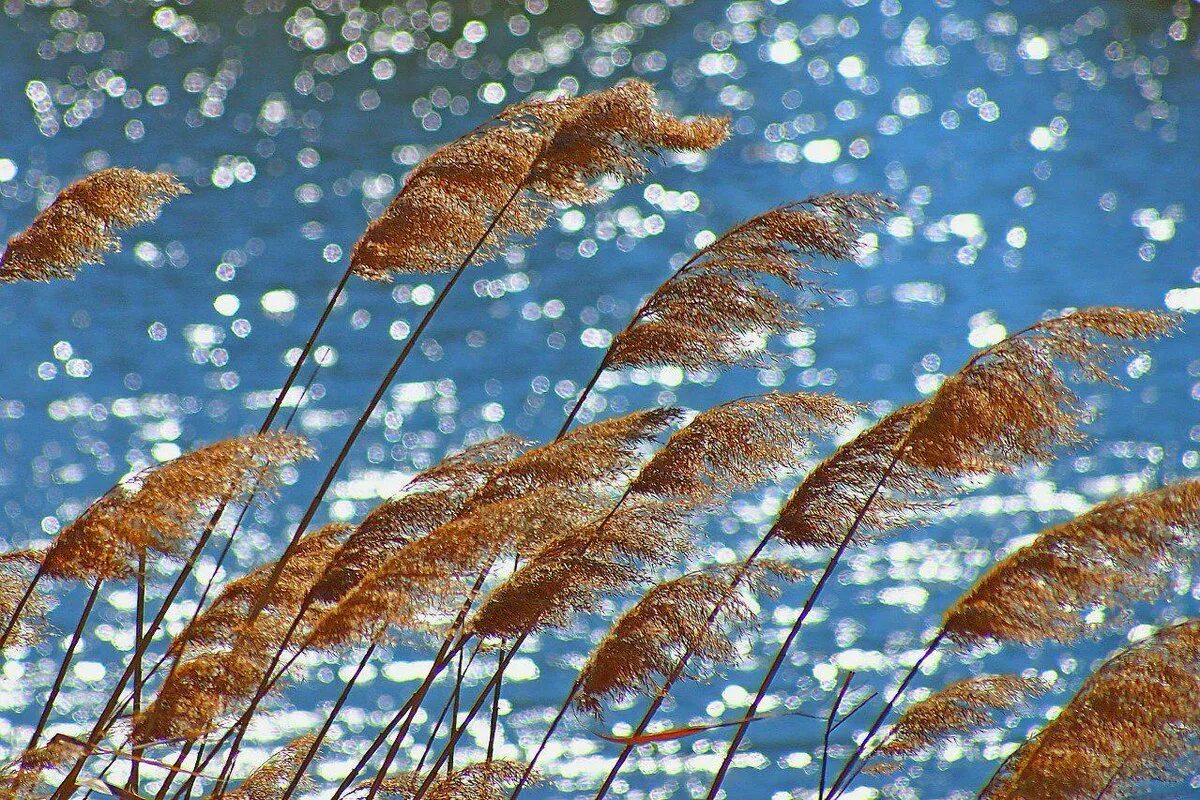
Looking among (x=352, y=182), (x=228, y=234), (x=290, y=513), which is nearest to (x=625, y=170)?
(x=290, y=513)

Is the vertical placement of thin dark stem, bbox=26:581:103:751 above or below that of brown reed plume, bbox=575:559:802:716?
above

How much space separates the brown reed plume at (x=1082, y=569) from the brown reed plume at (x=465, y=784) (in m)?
1.15

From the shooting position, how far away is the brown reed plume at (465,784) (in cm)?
321

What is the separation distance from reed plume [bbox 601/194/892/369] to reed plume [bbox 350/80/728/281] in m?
0.26

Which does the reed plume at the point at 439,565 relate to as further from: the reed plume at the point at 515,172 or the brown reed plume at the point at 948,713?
the brown reed plume at the point at 948,713

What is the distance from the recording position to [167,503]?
2.61 m

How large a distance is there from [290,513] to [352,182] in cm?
865

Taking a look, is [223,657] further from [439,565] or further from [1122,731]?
[1122,731]

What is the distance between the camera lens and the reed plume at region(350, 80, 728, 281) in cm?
322

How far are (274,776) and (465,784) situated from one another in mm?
653

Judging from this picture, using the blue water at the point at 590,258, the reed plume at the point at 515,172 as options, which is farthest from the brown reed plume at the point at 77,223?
the blue water at the point at 590,258

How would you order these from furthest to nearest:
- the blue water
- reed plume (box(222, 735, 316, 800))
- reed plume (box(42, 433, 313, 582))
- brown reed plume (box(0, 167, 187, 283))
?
the blue water
reed plume (box(222, 735, 316, 800))
brown reed plume (box(0, 167, 187, 283))
reed plume (box(42, 433, 313, 582))

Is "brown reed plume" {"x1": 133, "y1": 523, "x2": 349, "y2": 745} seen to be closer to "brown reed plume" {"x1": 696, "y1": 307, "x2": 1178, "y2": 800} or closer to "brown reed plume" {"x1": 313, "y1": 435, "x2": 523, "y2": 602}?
"brown reed plume" {"x1": 313, "y1": 435, "x2": 523, "y2": 602}

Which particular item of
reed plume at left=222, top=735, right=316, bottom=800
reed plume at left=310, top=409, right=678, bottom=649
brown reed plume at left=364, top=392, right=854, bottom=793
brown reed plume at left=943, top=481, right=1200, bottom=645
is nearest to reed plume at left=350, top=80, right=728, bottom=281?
brown reed plume at left=364, top=392, right=854, bottom=793
